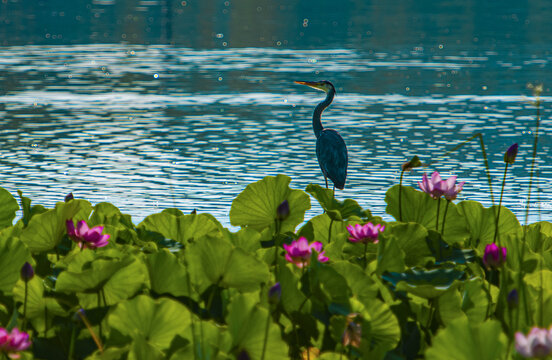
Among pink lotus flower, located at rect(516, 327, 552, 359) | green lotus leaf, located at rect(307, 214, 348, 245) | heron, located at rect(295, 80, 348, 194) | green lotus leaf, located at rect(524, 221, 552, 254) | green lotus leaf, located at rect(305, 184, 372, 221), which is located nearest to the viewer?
pink lotus flower, located at rect(516, 327, 552, 359)

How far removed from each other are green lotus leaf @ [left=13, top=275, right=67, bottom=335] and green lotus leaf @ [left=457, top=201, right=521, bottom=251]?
4.66ft

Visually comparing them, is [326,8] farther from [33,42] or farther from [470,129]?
[470,129]

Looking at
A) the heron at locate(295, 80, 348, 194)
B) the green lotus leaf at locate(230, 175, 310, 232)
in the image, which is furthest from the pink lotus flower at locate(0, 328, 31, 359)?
the heron at locate(295, 80, 348, 194)

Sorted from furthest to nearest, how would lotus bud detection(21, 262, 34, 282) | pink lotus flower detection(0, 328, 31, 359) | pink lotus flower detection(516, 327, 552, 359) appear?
lotus bud detection(21, 262, 34, 282), pink lotus flower detection(0, 328, 31, 359), pink lotus flower detection(516, 327, 552, 359)

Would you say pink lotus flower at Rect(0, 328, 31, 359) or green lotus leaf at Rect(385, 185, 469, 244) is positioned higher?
pink lotus flower at Rect(0, 328, 31, 359)

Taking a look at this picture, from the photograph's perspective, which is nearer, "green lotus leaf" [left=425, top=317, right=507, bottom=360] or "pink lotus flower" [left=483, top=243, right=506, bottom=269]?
"green lotus leaf" [left=425, top=317, right=507, bottom=360]

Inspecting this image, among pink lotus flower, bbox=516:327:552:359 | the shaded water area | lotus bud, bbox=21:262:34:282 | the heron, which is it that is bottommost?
the shaded water area

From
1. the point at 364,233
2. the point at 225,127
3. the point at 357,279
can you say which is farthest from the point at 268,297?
the point at 225,127

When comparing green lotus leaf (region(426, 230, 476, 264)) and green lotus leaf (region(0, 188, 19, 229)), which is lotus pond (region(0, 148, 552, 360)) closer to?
green lotus leaf (region(426, 230, 476, 264))

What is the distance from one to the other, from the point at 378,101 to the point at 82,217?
36.8ft

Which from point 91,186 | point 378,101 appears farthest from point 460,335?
point 378,101

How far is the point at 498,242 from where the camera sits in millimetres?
2861

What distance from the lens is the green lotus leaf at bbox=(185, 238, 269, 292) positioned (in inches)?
86.7

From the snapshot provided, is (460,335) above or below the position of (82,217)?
above
